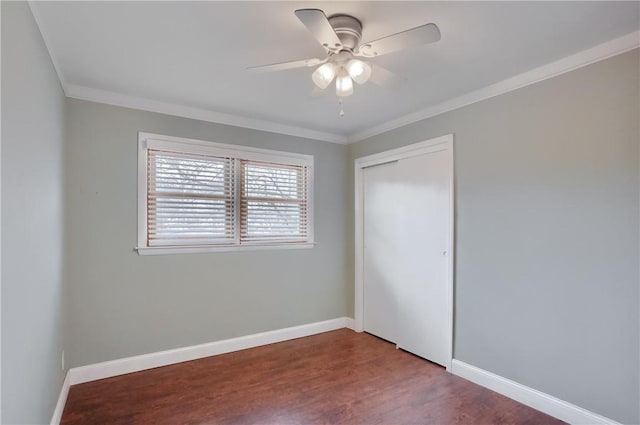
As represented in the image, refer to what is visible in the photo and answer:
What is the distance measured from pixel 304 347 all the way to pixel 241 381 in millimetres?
887

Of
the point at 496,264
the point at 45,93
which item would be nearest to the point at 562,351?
the point at 496,264

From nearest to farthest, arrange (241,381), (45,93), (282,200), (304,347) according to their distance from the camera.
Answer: (45,93) < (241,381) < (304,347) < (282,200)

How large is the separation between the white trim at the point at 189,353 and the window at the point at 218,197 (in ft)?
3.09

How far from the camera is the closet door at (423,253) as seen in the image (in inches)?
119

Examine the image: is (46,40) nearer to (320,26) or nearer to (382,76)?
(320,26)

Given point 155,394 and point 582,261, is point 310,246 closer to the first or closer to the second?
point 155,394

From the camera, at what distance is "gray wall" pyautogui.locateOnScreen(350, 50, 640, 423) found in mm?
1979

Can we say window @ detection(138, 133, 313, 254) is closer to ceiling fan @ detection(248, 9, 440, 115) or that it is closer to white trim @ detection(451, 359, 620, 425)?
ceiling fan @ detection(248, 9, 440, 115)

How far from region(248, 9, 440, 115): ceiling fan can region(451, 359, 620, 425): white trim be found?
238 cm

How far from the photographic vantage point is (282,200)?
372 cm

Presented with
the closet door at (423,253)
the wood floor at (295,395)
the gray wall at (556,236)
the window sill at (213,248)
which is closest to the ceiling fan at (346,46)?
the gray wall at (556,236)

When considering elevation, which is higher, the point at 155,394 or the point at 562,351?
the point at 562,351

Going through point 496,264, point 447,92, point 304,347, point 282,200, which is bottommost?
point 304,347

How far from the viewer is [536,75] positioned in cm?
237
